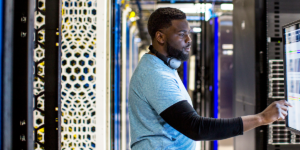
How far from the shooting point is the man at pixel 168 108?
3.74 feet

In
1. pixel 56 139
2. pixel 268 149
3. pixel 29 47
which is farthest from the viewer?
pixel 268 149

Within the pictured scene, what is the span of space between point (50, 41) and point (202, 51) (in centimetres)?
285

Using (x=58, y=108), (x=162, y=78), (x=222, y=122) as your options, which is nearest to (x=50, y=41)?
(x=58, y=108)

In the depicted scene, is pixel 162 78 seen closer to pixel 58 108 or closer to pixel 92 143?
pixel 58 108

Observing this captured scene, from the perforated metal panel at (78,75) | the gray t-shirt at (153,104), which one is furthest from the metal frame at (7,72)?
the perforated metal panel at (78,75)

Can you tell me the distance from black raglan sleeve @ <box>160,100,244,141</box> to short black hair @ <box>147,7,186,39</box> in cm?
49

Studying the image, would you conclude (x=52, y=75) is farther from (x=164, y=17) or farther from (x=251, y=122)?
(x=251, y=122)

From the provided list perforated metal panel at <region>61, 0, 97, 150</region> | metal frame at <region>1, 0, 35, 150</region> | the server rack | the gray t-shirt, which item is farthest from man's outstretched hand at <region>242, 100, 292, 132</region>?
perforated metal panel at <region>61, 0, 97, 150</region>

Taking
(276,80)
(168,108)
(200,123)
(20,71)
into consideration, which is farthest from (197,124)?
(276,80)

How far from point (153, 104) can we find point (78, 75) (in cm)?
171

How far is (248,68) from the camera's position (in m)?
1.87

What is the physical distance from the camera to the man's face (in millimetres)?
1392

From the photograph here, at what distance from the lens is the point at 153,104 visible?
3.93 ft

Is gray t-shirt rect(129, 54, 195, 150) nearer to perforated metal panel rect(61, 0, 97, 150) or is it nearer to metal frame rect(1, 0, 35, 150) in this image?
metal frame rect(1, 0, 35, 150)
